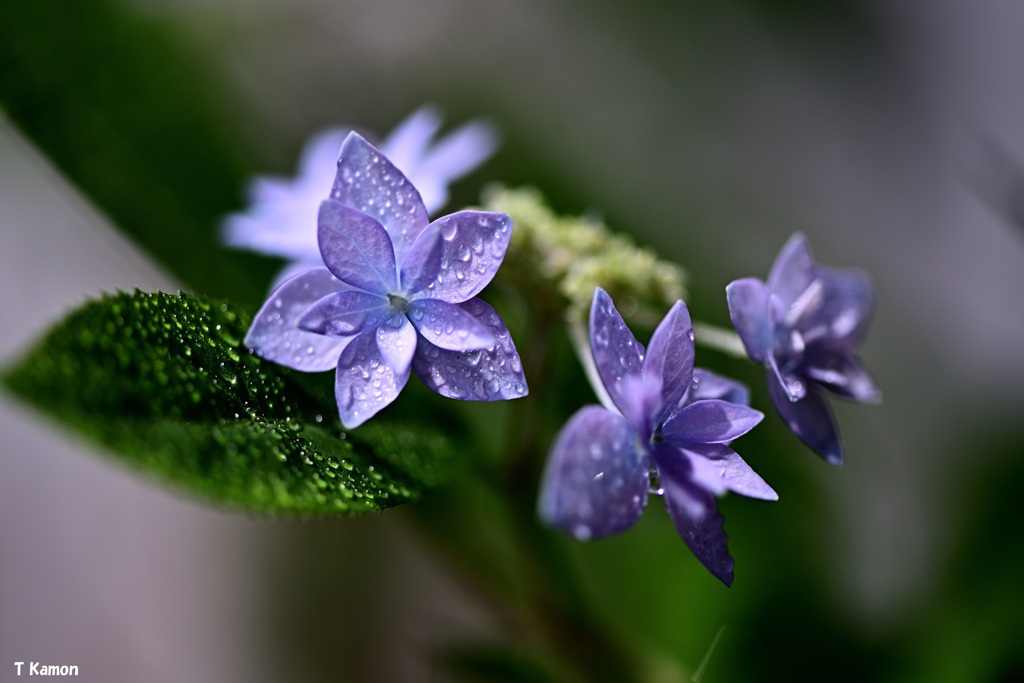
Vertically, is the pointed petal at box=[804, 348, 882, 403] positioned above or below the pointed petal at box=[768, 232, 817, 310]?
below

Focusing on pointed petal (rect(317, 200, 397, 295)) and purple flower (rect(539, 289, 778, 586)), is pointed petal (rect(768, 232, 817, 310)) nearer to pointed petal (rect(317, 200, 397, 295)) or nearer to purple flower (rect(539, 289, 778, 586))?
purple flower (rect(539, 289, 778, 586))

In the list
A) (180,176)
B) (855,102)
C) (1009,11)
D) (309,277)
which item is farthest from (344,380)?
(1009,11)

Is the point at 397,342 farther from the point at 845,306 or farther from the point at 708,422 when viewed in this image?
the point at 845,306

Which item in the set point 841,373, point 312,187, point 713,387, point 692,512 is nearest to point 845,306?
point 841,373

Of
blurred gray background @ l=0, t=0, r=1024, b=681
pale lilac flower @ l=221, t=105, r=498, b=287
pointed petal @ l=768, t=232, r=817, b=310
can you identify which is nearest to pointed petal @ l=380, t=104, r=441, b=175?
pale lilac flower @ l=221, t=105, r=498, b=287

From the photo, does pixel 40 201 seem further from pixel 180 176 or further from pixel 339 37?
pixel 180 176

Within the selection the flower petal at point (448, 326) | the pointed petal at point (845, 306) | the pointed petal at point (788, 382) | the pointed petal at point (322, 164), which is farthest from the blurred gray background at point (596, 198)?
the flower petal at point (448, 326)
